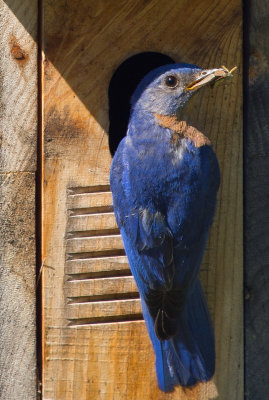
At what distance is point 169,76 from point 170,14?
0.30 metres

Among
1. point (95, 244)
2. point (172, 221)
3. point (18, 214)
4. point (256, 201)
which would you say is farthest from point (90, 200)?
point (256, 201)

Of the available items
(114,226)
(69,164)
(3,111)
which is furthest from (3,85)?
(114,226)

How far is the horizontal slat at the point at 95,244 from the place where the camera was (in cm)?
512

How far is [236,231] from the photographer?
16.9 ft

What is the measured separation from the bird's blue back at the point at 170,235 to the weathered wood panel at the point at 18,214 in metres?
0.41

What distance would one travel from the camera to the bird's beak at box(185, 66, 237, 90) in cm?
490

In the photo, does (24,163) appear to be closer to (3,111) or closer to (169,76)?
(3,111)

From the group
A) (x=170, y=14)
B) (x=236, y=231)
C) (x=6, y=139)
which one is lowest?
(x=236, y=231)

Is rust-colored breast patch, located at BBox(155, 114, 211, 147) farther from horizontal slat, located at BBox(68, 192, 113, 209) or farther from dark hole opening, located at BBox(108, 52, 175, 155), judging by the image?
horizontal slat, located at BBox(68, 192, 113, 209)

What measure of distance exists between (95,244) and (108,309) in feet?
0.90

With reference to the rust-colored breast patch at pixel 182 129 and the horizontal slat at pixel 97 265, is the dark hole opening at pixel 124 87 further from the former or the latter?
the horizontal slat at pixel 97 265

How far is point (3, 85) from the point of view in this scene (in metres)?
5.23

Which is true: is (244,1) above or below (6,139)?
above

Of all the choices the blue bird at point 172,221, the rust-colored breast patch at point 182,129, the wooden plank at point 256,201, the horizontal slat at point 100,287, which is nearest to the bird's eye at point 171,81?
the blue bird at point 172,221
